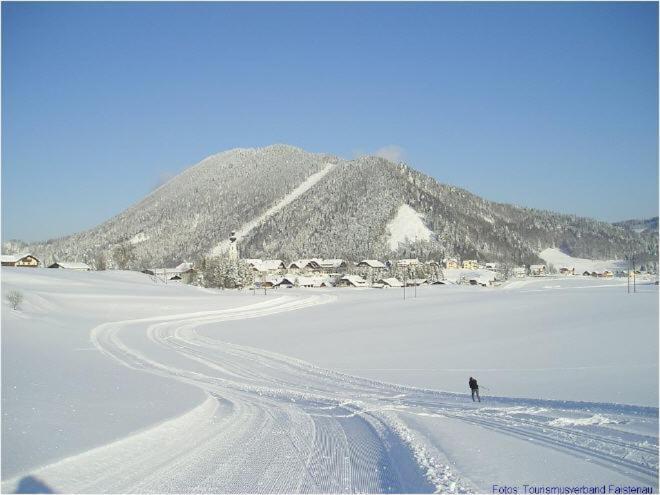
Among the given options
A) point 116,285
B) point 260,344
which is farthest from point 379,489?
point 116,285

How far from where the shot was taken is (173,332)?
4809 cm

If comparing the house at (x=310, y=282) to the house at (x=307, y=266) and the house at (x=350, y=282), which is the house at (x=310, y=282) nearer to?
the house at (x=350, y=282)

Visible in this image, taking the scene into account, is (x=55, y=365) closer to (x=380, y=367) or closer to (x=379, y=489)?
(x=380, y=367)

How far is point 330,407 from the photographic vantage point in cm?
2034

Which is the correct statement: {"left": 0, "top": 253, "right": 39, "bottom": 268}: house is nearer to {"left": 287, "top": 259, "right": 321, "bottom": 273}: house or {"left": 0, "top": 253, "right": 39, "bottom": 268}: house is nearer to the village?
the village

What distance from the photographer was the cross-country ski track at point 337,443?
11680 millimetres

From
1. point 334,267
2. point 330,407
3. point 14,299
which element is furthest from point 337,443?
point 334,267

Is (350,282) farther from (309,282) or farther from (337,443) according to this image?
Result: (337,443)

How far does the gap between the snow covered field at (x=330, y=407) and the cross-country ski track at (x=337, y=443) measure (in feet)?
0.21

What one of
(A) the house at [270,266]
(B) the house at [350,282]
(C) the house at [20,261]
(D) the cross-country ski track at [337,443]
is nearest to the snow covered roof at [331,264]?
(A) the house at [270,266]

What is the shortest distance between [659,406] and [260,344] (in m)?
27.7

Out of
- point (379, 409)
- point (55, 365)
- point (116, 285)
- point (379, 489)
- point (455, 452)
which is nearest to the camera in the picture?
point (379, 489)

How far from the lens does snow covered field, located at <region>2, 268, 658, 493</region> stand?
476 inches

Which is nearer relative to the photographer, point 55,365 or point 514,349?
point 55,365
